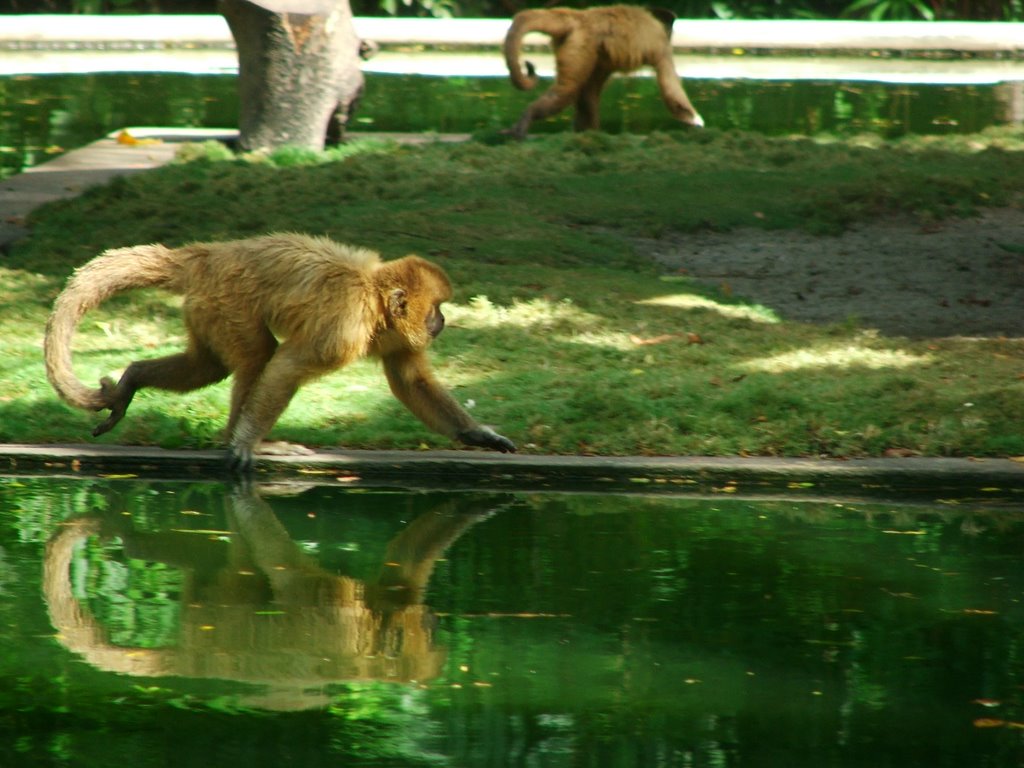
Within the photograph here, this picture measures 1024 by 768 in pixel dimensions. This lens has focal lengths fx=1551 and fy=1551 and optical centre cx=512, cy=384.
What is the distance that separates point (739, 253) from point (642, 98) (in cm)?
1068

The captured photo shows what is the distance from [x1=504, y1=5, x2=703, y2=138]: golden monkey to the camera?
52.6ft

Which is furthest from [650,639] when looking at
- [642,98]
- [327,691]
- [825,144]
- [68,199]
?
[642,98]

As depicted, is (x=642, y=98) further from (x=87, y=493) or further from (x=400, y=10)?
(x=87, y=493)

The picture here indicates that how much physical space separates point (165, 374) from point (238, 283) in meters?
0.70

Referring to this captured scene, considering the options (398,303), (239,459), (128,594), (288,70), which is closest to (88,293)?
(239,459)

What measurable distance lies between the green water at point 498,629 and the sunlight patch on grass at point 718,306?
11.1 feet

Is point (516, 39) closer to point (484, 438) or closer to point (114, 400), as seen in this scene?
point (484, 438)

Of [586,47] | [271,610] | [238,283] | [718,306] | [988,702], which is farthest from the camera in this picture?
[586,47]

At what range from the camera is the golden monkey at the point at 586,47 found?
1605 centimetres

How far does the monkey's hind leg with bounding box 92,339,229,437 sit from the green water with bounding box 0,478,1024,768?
1.46 feet

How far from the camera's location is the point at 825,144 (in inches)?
624

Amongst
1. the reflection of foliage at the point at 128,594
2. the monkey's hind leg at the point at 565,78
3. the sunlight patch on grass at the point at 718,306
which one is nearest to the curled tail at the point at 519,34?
the monkey's hind leg at the point at 565,78

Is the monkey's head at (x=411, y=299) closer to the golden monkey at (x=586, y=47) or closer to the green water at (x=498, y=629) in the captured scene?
the green water at (x=498, y=629)

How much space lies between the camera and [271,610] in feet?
19.8
